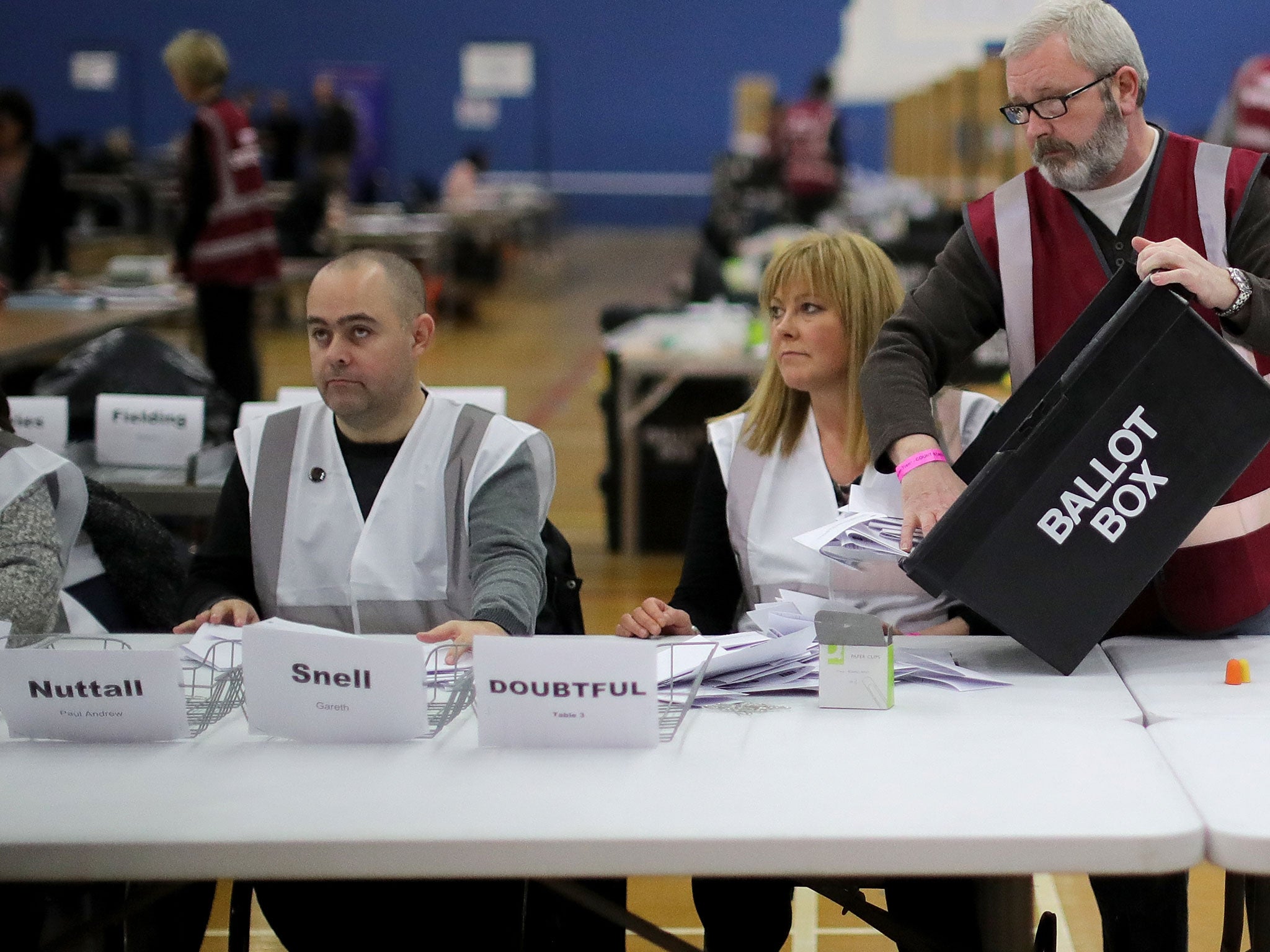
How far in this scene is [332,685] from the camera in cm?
166

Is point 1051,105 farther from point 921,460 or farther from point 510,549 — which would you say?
point 510,549

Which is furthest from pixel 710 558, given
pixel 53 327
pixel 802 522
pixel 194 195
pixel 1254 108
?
pixel 194 195

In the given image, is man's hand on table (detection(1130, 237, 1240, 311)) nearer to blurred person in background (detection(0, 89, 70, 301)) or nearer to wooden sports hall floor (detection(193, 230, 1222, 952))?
wooden sports hall floor (detection(193, 230, 1222, 952))

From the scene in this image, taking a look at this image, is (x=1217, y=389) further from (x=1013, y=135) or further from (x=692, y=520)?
(x=1013, y=135)

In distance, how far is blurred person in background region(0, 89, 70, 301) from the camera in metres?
6.31

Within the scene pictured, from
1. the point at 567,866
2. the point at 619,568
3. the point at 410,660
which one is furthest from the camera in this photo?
the point at 619,568

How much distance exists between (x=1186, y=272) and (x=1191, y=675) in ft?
1.68

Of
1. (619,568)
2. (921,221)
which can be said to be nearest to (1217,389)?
(619,568)

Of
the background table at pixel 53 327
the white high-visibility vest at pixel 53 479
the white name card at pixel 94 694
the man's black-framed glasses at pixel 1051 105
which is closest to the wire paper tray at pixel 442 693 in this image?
the white name card at pixel 94 694

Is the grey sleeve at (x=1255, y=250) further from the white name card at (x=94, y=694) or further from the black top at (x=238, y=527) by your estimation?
the white name card at (x=94, y=694)

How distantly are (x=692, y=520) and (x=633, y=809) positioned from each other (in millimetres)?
1021

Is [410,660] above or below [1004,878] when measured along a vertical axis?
above

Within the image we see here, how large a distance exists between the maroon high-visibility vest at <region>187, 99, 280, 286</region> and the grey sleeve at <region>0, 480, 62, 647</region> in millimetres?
4200

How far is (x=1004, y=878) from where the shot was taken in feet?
5.49
